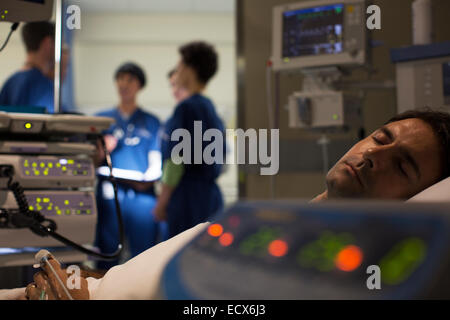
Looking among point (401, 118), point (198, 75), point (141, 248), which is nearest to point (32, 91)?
point (198, 75)

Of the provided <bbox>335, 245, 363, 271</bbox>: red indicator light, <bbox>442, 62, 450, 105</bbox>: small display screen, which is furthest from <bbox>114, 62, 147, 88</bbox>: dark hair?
<bbox>335, 245, 363, 271</bbox>: red indicator light

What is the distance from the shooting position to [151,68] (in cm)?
602

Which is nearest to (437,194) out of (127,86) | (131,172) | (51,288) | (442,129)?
(442,129)

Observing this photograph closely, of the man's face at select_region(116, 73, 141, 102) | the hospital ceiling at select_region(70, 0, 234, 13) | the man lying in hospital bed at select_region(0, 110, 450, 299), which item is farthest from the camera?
the hospital ceiling at select_region(70, 0, 234, 13)

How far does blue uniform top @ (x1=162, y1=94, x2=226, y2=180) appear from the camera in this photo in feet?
8.55

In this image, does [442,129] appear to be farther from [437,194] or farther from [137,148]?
[137,148]

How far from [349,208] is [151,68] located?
5.80 m

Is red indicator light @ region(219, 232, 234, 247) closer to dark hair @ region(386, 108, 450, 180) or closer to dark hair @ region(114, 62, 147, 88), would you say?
dark hair @ region(386, 108, 450, 180)

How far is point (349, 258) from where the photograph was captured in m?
0.41

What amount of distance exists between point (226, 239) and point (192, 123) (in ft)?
7.03

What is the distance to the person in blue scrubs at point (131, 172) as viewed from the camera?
2998 millimetres

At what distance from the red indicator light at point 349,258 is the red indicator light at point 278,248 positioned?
0.05 meters

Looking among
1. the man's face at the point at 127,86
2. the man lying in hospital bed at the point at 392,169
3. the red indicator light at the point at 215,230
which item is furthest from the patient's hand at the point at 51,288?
the man's face at the point at 127,86

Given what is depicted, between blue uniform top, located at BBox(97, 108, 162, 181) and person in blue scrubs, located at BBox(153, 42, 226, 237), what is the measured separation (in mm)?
540
